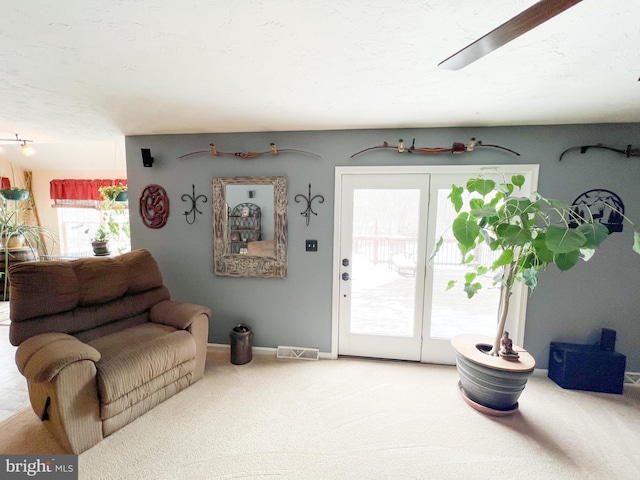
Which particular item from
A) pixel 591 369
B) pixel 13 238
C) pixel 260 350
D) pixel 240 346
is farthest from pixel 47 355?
pixel 13 238

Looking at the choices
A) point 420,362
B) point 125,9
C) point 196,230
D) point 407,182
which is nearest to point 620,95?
point 407,182

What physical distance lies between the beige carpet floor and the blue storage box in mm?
84

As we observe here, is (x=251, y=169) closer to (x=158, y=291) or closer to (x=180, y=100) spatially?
(x=180, y=100)

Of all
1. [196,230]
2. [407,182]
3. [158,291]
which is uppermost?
[407,182]

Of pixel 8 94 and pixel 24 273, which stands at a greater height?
pixel 8 94

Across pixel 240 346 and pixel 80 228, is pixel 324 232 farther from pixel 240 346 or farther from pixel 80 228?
pixel 80 228

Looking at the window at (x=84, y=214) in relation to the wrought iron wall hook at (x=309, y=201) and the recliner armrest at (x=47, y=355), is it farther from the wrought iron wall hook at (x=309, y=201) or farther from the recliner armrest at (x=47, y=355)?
the wrought iron wall hook at (x=309, y=201)

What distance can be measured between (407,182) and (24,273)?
3.14m

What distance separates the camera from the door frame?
2.63 meters

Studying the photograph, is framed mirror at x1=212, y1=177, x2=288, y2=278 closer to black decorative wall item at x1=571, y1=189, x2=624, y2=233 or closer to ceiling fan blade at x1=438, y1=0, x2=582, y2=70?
ceiling fan blade at x1=438, y1=0, x2=582, y2=70

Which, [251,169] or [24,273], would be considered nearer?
[24,273]

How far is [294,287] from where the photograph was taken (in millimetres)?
3031

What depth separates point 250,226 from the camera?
3.03 meters

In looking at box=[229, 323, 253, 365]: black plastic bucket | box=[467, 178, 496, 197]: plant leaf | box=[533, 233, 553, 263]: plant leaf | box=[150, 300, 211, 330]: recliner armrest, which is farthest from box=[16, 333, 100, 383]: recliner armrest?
box=[533, 233, 553, 263]: plant leaf
